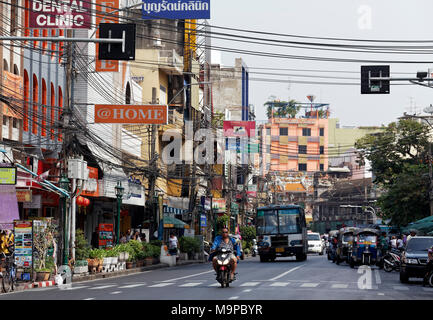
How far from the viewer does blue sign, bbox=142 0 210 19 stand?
4950cm

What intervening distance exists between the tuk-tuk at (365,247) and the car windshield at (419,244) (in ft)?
33.4

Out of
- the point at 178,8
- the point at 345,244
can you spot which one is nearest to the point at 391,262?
the point at 345,244

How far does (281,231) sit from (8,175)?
2727cm

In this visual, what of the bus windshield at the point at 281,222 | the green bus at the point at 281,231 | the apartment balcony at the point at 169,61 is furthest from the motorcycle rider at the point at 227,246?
the apartment balcony at the point at 169,61

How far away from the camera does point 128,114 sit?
35.9 meters

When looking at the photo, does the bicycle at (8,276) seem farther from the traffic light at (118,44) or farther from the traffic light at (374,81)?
the traffic light at (374,81)

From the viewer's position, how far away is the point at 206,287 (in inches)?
996

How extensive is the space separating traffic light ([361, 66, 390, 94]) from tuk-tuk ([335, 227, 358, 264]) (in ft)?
60.0

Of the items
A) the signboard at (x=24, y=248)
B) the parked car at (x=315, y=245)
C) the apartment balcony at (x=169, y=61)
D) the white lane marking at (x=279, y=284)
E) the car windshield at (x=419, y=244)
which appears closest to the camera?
the white lane marking at (x=279, y=284)

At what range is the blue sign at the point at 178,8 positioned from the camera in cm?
4950

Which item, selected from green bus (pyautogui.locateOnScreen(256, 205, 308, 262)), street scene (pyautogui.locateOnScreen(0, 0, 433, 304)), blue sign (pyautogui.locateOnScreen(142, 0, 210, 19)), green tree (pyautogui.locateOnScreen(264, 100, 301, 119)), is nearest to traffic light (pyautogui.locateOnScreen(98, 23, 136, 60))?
street scene (pyautogui.locateOnScreen(0, 0, 433, 304))

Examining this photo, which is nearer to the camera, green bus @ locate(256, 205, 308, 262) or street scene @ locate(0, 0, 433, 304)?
street scene @ locate(0, 0, 433, 304)

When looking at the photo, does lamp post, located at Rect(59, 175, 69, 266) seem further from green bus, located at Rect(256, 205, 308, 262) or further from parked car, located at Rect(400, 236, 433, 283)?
green bus, located at Rect(256, 205, 308, 262)

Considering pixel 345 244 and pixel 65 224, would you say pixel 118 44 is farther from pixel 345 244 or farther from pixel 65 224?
pixel 345 244
